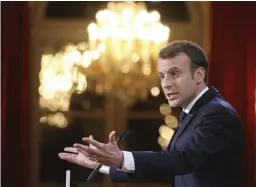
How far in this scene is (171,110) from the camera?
4.82 m

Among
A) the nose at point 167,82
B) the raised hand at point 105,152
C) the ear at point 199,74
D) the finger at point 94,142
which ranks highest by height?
the ear at point 199,74

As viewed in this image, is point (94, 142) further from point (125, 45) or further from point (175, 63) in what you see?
point (125, 45)

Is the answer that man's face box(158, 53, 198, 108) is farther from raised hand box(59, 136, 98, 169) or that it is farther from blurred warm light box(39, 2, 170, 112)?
blurred warm light box(39, 2, 170, 112)

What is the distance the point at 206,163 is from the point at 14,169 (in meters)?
3.19

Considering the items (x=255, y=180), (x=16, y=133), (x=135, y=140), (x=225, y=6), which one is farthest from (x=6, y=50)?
(x=255, y=180)

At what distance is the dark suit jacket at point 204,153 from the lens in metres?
1.42

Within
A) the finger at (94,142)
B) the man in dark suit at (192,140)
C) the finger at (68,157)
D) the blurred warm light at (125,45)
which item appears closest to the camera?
the finger at (94,142)

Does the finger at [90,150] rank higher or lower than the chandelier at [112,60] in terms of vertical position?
lower

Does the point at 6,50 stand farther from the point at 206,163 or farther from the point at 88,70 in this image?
the point at 206,163

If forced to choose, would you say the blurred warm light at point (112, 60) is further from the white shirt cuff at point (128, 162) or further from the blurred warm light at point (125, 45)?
the white shirt cuff at point (128, 162)

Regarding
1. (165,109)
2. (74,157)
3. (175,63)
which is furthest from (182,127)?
(165,109)

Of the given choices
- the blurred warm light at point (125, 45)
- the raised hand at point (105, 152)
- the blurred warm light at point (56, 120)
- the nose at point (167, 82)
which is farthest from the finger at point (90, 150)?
the blurred warm light at point (56, 120)

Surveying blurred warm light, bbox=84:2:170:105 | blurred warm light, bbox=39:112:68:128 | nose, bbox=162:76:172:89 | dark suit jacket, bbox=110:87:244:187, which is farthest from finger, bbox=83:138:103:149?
blurred warm light, bbox=39:112:68:128

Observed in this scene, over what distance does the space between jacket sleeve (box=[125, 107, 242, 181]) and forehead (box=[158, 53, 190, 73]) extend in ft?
0.49
